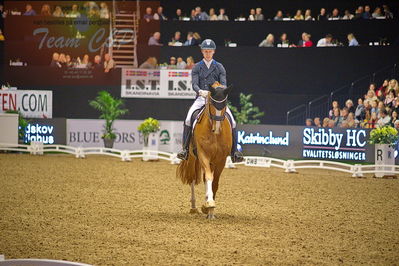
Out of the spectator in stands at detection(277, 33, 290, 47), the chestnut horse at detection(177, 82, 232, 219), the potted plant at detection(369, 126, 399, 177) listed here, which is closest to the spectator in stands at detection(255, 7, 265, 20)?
the spectator in stands at detection(277, 33, 290, 47)

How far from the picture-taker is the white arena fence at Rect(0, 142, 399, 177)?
58.1 feet

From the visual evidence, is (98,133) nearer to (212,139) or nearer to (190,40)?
(190,40)

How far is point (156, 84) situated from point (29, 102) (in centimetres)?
460

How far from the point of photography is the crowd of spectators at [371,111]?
19734 millimetres

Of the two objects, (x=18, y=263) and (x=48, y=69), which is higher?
(x=48, y=69)

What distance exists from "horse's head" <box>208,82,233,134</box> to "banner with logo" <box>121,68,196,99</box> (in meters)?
14.9

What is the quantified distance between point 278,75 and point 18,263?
1870cm

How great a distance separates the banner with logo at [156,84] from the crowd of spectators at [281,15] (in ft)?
7.07

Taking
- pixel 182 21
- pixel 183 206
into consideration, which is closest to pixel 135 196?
pixel 183 206

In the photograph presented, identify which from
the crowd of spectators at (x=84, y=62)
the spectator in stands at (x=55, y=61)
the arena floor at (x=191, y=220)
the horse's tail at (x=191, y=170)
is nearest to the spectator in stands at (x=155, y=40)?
the crowd of spectators at (x=84, y=62)

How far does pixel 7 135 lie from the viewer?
924 inches

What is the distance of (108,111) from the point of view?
23812mm

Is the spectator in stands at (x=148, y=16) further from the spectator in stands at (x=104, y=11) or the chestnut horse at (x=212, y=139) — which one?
the chestnut horse at (x=212, y=139)

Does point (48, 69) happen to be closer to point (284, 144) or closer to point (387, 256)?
point (284, 144)
